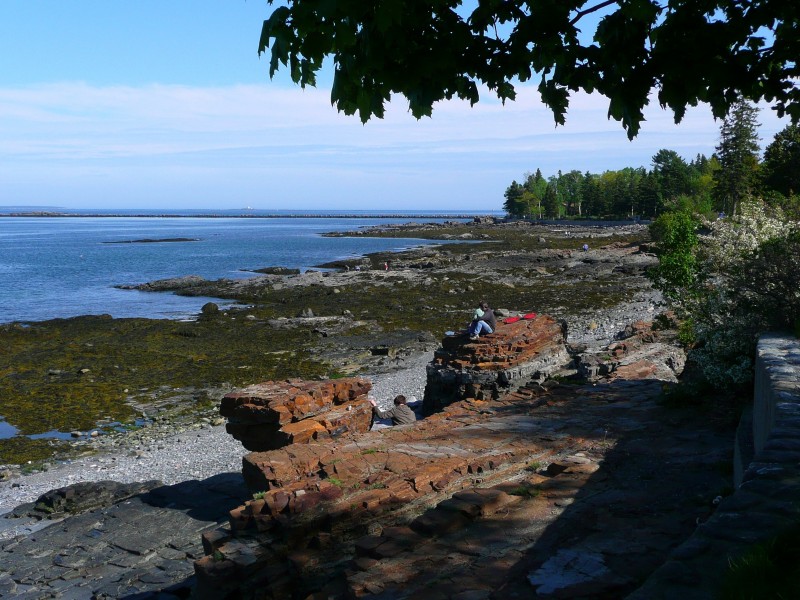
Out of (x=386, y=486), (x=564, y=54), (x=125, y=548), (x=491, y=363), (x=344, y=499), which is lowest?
(x=125, y=548)

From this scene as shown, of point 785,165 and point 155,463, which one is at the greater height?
point 785,165

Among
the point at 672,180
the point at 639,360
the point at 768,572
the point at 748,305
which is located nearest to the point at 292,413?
the point at 748,305

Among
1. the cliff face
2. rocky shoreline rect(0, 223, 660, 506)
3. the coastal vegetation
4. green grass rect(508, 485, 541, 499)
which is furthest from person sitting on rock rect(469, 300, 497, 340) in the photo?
green grass rect(508, 485, 541, 499)

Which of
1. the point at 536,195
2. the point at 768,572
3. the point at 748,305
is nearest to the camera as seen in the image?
the point at 768,572

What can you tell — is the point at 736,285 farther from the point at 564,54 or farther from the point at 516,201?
the point at 516,201

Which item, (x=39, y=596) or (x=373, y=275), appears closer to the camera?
(x=39, y=596)

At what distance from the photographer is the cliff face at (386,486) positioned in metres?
6.29

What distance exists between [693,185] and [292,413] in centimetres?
10674

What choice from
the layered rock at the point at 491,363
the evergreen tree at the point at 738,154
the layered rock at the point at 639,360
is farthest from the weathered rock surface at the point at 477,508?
the evergreen tree at the point at 738,154

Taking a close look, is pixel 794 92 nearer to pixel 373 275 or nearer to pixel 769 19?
pixel 769 19

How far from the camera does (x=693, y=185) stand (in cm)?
10444

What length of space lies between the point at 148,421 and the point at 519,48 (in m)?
18.1

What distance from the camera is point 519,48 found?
421cm

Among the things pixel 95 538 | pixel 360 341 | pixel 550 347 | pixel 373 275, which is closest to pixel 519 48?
pixel 95 538
